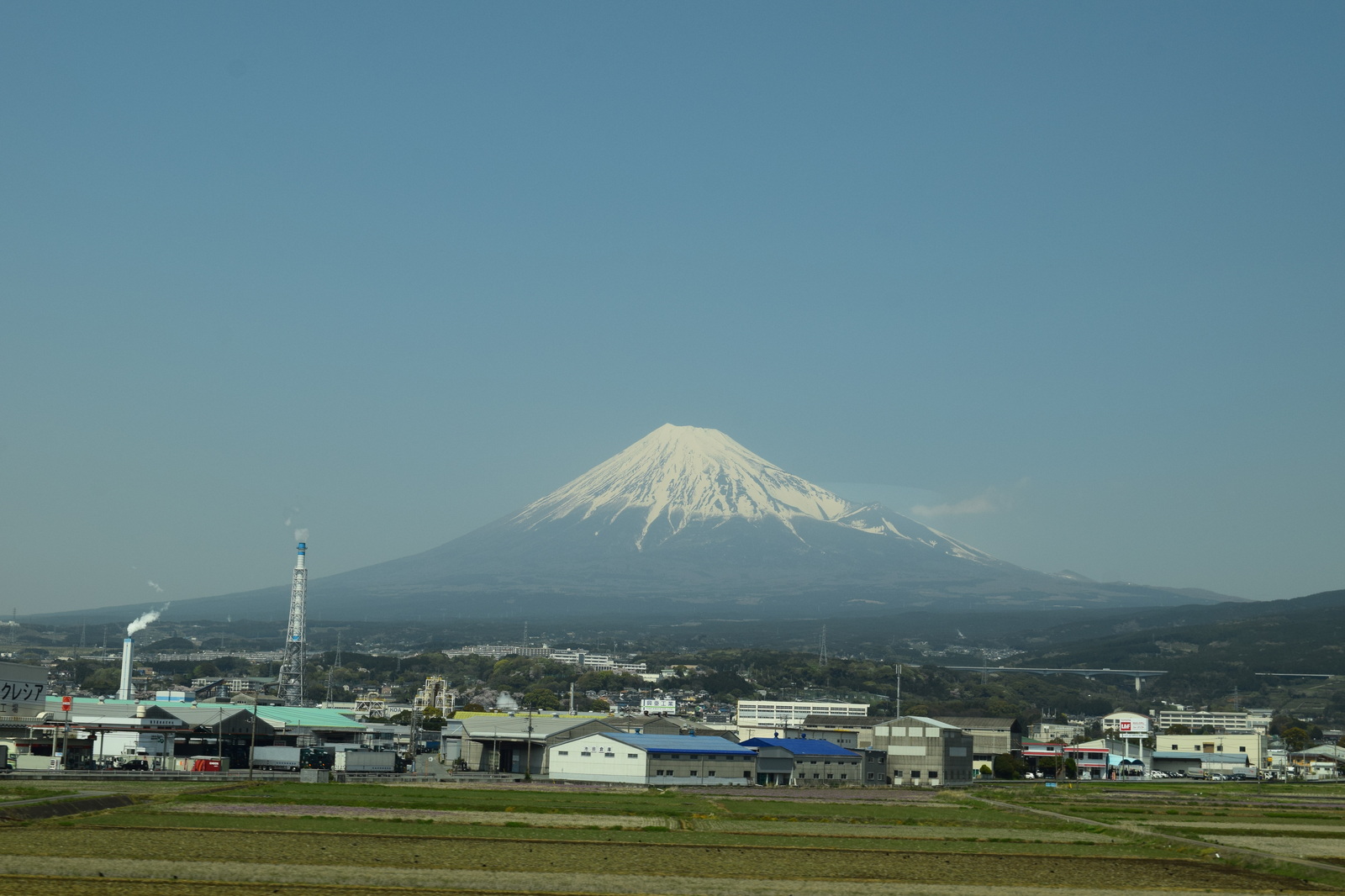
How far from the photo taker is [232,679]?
574 feet

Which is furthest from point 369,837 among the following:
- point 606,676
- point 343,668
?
point 343,668

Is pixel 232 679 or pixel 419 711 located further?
pixel 232 679

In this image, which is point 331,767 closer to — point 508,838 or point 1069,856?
point 508,838

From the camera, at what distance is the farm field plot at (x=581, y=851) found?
2211 cm

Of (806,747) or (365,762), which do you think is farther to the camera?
(806,747)

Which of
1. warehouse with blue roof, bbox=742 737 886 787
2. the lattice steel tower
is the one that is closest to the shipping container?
warehouse with blue roof, bbox=742 737 886 787

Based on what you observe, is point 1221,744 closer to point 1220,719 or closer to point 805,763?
point 805,763

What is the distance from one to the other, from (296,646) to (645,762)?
2475 inches

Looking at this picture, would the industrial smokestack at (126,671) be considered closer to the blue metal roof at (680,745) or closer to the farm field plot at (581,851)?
the blue metal roof at (680,745)

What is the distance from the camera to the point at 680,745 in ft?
204

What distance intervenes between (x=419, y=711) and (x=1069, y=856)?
10562 centimetres

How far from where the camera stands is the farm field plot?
72.5 feet

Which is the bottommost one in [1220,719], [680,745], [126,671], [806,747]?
[1220,719]

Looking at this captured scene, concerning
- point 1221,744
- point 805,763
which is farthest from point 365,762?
point 1221,744
